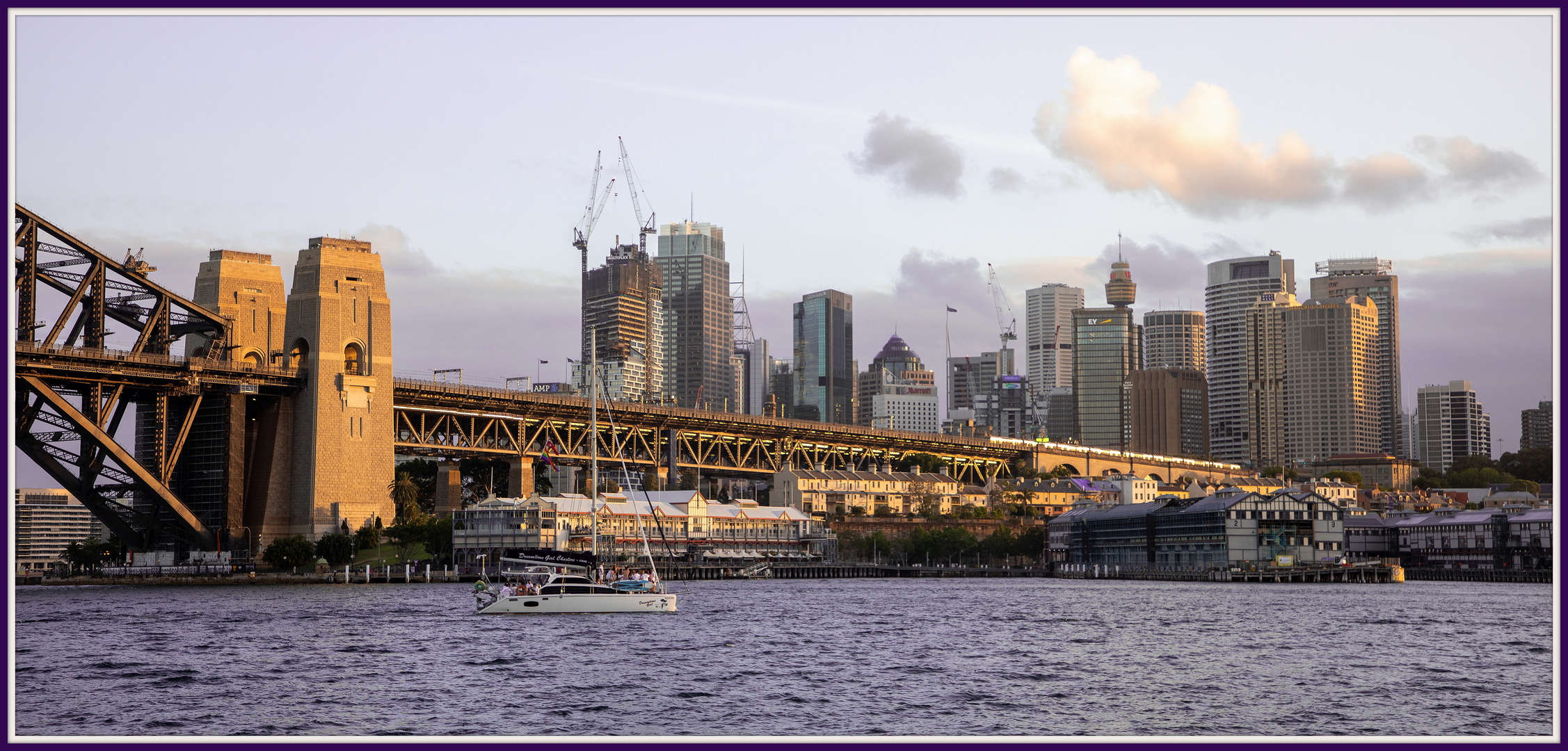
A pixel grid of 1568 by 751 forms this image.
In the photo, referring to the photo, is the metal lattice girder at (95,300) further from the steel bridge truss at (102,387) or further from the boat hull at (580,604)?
the boat hull at (580,604)

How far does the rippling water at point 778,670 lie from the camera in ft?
149

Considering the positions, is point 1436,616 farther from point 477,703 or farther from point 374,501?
point 374,501

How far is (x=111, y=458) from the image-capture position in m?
128

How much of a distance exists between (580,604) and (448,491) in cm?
7790

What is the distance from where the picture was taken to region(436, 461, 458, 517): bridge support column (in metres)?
162

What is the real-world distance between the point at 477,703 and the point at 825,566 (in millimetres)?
125003

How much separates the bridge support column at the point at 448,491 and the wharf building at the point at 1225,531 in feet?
238

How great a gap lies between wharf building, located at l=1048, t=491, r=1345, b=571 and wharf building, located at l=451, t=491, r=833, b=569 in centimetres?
3890

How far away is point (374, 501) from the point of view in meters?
141

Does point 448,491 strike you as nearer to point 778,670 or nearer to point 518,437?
point 518,437

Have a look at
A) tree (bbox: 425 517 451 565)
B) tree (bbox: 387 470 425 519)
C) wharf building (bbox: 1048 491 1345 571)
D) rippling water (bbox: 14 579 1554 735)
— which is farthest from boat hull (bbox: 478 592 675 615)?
wharf building (bbox: 1048 491 1345 571)

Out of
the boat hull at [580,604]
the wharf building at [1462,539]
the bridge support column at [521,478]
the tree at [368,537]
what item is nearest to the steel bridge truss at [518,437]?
the bridge support column at [521,478]

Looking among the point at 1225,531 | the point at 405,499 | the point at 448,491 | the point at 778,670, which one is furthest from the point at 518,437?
the point at 778,670

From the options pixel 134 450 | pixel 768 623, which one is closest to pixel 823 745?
pixel 768 623
